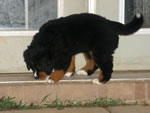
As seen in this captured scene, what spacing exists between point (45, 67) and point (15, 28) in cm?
107

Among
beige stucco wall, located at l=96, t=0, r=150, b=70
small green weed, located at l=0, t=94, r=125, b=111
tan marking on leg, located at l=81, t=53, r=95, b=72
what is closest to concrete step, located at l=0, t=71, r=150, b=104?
small green weed, located at l=0, t=94, r=125, b=111

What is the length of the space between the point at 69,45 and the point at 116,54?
1.13 meters

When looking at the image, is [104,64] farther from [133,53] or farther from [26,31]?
[26,31]

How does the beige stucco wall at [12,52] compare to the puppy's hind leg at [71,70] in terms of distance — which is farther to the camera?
the beige stucco wall at [12,52]

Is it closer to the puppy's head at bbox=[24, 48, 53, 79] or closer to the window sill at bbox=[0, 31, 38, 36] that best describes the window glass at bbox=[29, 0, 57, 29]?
the window sill at bbox=[0, 31, 38, 36]

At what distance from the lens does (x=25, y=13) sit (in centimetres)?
587

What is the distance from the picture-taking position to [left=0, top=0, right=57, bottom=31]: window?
5832 mm

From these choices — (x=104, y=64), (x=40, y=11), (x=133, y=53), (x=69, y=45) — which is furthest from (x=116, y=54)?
(x=40, y=11)

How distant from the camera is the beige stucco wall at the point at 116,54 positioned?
5.82 metres

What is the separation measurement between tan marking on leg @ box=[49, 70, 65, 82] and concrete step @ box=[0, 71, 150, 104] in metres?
0.06

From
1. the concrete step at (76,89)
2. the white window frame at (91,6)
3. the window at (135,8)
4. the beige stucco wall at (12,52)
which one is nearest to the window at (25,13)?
the beige stucco wall at (12,52)

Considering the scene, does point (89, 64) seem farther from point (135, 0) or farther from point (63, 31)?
point (135, 0)

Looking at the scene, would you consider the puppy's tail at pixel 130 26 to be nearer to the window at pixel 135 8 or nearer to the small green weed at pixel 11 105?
the window at pixel 135 8

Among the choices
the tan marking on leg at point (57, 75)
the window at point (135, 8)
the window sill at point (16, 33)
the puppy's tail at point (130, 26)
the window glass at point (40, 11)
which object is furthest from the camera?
the window at point (135, 8)
